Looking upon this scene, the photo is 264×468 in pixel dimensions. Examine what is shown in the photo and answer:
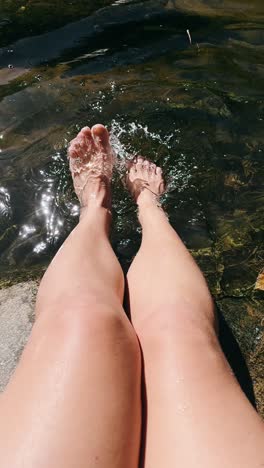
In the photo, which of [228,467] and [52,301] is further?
[52,301]

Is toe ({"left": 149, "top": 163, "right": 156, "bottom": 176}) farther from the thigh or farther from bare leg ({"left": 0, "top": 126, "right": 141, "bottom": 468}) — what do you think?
the thigh

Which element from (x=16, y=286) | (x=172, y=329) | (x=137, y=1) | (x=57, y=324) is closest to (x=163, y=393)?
(x=172, y=329)

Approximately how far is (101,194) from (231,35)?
2.17 m

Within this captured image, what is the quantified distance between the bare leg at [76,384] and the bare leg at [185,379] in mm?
69

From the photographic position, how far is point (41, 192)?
2.90 meters

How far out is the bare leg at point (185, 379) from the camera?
1318 mm

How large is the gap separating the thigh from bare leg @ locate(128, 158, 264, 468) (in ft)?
0.25

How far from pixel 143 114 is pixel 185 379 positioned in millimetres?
2230

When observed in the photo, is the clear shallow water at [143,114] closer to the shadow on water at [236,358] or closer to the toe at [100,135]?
the toe at [100,135]

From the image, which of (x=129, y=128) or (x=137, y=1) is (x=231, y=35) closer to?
(x=137, y=1)

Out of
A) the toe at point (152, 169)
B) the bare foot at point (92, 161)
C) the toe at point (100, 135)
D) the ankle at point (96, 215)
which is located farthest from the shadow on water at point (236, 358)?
the toe at point (100, 135)

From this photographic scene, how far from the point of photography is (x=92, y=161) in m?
3.20

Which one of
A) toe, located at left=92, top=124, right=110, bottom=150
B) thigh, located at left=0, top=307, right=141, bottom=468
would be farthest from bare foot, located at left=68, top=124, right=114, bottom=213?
thigh, located at left=0, top=307, right=141, bottom=468

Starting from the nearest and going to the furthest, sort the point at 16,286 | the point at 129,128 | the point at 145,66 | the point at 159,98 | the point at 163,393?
the point at 163,393
the point at 16,286
the point at 129,128
the point at 159,98
the point at 145,66
